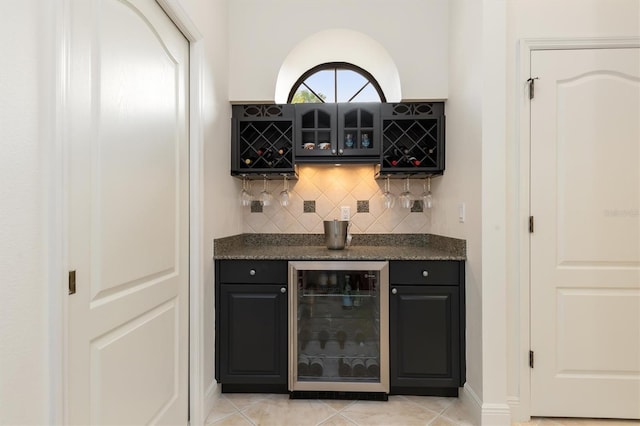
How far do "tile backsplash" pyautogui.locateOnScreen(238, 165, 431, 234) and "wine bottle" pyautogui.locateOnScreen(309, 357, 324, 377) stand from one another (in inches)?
39.8

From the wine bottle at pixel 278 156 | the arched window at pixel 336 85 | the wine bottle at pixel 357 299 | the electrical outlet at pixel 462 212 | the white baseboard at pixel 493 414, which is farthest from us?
the arched window at pixel 336 85

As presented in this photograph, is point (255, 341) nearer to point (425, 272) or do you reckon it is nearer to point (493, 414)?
point (425, 272)

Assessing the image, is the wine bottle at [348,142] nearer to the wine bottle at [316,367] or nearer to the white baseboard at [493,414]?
the wine bottle at [316,367]

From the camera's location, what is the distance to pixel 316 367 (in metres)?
2.16

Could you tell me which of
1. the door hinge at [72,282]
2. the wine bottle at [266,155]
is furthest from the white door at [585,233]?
the door hinge at [72,282]

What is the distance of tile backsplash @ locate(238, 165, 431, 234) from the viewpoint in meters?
2.74

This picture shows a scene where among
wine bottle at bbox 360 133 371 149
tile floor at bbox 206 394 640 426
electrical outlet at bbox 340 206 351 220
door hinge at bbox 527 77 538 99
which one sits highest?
door hinge at bbox 527 77 538 99

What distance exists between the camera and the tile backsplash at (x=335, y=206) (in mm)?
2736

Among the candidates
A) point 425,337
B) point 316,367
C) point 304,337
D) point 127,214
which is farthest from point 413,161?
point 127,214

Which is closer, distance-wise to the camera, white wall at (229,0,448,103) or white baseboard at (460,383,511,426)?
white baseboard at (460,383,511,426)

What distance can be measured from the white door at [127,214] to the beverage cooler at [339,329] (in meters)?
0.69

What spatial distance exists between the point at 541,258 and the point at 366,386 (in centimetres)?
129

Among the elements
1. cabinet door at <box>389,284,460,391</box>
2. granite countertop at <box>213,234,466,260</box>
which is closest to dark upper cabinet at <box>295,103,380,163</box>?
granite countertop at <box>213,234,466,260</box>

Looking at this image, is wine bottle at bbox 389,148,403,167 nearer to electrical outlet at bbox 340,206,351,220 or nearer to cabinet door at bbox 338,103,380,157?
cabinet door at bbox 338,103,380,157
